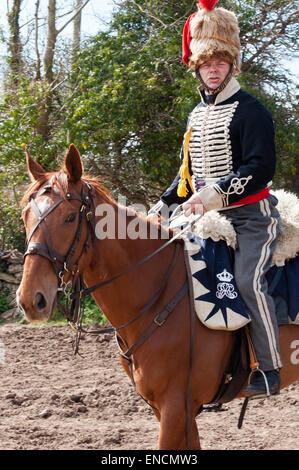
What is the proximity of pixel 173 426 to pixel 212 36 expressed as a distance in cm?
234

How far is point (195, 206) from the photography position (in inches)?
118

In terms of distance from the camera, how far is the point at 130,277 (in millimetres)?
2799

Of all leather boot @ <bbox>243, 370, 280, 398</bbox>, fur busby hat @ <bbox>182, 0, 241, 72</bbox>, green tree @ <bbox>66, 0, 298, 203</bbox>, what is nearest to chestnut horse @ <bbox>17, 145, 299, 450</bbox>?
leather boot @ <bbox>243, 370, 280, 398</bbox>

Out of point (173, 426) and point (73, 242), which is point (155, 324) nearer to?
point (173, 426)

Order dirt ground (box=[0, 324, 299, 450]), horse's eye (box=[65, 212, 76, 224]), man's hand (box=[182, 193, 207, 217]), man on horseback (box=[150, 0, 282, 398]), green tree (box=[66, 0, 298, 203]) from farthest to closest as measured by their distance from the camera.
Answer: green tree (box=[66, 0, 298, 203]) → dirt ground (box=[0, 324, 299, 450]) → man's hand (box=[182, 193, 207, 217]) → man on horseback (box=[150, 0, 282, 398]) → horse's eye (box=[65, 212, 76, 224])

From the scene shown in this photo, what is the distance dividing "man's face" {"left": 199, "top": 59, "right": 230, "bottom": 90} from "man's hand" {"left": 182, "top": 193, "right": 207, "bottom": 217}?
76cm

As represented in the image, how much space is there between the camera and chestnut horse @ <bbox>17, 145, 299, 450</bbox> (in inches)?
98.2

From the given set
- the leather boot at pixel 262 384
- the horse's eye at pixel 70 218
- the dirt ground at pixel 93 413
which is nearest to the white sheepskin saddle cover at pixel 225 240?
the leather boot at pixel 262 384

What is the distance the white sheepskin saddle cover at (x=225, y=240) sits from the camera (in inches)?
109

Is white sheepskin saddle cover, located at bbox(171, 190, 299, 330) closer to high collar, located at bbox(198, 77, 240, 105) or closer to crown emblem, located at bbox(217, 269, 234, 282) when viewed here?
crown emblem, located at bbox(217, 269, 234, 282)

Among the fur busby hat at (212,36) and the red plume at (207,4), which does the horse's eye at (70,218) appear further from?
the red plume at (207,4)

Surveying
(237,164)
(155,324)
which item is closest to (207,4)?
(237,164)

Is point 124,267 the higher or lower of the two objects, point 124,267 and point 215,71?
the lower

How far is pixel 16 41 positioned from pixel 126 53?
4.30 m
